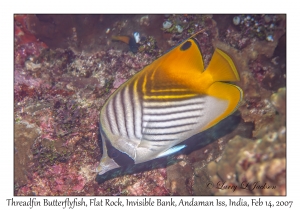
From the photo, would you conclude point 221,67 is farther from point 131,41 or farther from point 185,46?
point 131,41

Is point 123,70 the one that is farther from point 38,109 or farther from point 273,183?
point 273,183

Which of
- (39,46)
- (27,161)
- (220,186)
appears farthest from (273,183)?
(39,46)

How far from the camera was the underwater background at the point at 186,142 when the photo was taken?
1.62m

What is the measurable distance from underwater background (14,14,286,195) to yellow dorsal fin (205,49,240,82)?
0.37 m

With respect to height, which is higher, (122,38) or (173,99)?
A: (122,38)

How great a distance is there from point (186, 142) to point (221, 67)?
0.86 metres

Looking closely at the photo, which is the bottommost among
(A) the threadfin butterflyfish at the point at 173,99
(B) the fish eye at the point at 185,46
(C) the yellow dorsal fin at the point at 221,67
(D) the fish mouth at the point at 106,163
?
(D) the fish mouth at the point at 106,163

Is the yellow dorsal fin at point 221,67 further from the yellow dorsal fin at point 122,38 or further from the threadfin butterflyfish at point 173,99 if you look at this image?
the yellow dorsal fin at point 122,38

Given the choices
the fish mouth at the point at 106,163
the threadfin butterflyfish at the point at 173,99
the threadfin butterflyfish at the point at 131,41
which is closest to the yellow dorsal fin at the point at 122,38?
the threadfin butterflyfish at the point at 131,41

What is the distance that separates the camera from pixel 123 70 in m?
2.60

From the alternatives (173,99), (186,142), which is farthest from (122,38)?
(173,99)

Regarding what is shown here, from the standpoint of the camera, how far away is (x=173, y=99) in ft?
5.14

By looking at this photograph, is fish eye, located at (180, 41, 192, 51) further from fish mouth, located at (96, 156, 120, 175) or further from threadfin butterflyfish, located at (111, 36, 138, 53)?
threadfin butterflyfish, located at (111, 36, 138, 53)

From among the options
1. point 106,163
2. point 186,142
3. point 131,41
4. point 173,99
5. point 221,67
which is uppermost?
point 131,41
